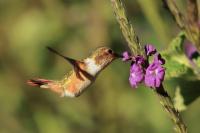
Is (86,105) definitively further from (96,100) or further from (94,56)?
(94,56)

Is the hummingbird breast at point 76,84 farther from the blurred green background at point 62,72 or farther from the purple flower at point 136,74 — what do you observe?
the blurred green background at point 62,72

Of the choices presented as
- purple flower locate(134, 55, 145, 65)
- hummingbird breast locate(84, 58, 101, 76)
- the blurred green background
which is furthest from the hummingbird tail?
the blurred green background

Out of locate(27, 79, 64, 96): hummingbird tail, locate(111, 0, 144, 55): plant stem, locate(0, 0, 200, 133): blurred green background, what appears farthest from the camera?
locate(0, 0, 200, 133): blurred green background

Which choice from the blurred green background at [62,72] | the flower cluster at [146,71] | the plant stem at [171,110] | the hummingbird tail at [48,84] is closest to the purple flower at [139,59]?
the flower cluster at [146,71]

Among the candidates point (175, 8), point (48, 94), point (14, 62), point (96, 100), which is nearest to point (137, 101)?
point (96, 100)

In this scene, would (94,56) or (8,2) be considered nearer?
(94,56)

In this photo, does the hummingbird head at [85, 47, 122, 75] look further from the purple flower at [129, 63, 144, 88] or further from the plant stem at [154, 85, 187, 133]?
the plant stem at [154, 85, 187, 133]
